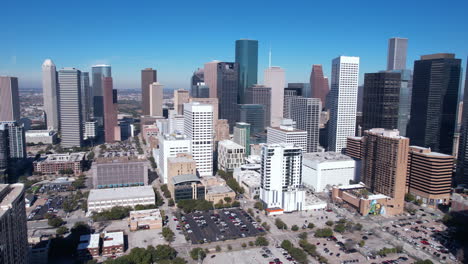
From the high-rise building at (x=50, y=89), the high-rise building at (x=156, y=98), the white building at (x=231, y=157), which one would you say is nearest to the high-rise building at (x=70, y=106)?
the high-rise building at (x=50, y=89)

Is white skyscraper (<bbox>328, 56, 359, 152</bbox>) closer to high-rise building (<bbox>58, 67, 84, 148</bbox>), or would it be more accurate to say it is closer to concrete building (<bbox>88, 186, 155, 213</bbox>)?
concrete building (<bbox>88, 186, 155, 213</bbox>)

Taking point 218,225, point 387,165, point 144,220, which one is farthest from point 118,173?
point 387,165

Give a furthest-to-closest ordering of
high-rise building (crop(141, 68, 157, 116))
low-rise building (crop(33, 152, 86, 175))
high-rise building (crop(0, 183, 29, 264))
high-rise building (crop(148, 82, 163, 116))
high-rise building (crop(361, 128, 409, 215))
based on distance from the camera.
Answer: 1. high-rise building (crop(141, 68, 157, 116))
2. high-rise building (crop(148, 82, 163, 116))
3. low-rise building (crop(33, 152, 86, 175))
4. high-rise building (crop(361, 128, 409, 215))
5. high-rise building (crop(0, 183, 29, 264))

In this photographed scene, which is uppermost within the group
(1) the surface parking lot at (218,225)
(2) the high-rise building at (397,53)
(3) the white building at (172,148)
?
(2) the high-rise building at (397,53)

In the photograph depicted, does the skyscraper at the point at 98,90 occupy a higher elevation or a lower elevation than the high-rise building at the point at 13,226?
higher

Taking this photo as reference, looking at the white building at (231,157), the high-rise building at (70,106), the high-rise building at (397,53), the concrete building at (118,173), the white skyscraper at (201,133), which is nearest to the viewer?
the concrete building at (118,173)

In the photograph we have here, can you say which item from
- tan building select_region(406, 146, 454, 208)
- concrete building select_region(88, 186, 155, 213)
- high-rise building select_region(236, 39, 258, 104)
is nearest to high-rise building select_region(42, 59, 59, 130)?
high-rise building select_region(236, 39, 258, 104)

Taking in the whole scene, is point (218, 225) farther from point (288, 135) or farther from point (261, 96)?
point (261, 96)

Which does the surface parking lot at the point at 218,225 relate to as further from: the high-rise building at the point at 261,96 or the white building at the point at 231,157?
the high-rise building at the point at 261,96
